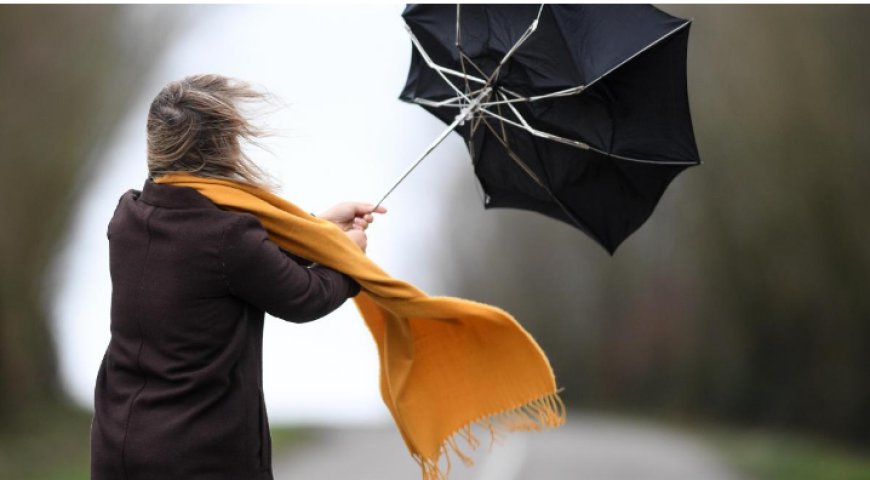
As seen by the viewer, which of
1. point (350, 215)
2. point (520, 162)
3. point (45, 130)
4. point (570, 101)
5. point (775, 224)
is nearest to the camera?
point (350, 215)

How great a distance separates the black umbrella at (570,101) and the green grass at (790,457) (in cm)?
837

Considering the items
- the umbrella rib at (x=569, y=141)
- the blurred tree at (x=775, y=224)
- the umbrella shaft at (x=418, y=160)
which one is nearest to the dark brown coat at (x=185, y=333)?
the umbrella shaft at (x=418, y=160)

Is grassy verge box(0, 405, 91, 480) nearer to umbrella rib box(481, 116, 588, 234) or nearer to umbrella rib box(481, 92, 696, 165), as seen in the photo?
umbrella rib box(481, 116, 588, 234)

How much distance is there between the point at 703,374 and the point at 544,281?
17.9 meters

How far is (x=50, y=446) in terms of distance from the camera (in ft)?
45.0

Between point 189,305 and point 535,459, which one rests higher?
point 189,305

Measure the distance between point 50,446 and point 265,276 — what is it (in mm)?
11492

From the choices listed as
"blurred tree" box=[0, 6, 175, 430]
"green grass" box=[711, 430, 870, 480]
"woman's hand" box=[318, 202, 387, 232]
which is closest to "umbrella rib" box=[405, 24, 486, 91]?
"woman's hand" box=[318, 202, 387, 232]

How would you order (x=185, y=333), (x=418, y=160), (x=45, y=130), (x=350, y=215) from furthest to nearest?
(x=45, y=130) → (x=418, y=160) → (x=350, y=215) → (x=185, y=333)

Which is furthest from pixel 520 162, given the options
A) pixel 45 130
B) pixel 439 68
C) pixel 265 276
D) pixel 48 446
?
pixel 48 446

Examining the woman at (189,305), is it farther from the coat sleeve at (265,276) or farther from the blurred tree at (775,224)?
the blurred tree at (775,224)

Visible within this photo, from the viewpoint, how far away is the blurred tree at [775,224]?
14.5 m

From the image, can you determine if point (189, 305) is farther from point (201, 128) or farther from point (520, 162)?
point (520, 162)

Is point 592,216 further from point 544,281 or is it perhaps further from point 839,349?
point 544,281
